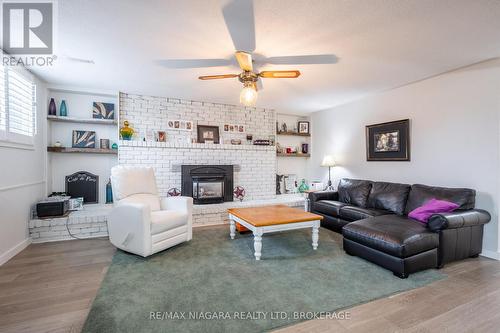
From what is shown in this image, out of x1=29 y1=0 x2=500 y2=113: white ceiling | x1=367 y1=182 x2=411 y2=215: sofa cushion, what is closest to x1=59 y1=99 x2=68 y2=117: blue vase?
x1=29 y1=0 x2=500 y2=113: white ceiling

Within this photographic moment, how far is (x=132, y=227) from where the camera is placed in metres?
2.67

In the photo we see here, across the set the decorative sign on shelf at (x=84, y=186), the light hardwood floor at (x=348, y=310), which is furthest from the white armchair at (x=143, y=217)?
→ the decorative sign on shelf at (x=84, y=186)

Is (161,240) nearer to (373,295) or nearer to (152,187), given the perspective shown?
(152,187)

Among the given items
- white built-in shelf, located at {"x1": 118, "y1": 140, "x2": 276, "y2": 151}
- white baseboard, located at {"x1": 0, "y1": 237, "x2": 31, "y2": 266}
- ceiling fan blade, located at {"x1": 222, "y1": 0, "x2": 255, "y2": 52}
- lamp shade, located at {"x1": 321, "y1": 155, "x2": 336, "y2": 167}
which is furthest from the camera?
lamp shade, located at {"x1": 321, "y1": 155, "x2": 336, "y2": 167}

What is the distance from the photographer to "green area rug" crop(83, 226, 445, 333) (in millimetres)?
1650

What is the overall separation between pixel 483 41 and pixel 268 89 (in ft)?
8.52

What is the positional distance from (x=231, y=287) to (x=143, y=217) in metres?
1.28

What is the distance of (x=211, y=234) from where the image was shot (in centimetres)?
364

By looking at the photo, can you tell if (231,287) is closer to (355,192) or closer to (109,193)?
(355,192)

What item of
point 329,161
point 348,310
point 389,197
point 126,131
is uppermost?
point 126,131

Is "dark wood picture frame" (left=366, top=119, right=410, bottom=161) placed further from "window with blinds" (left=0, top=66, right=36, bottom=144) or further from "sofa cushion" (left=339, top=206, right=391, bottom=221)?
"window with blinds" (left=0, top=66, right=36, bottom=144)

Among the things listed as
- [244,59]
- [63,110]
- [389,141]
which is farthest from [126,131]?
[389,141]

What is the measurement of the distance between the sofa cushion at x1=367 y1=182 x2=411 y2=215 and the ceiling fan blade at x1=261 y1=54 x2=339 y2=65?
2.11 m

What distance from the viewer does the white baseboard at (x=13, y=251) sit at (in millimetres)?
2555
